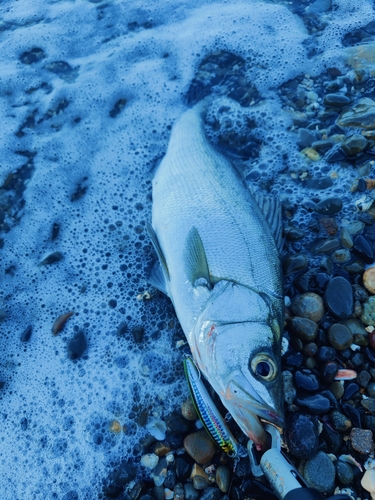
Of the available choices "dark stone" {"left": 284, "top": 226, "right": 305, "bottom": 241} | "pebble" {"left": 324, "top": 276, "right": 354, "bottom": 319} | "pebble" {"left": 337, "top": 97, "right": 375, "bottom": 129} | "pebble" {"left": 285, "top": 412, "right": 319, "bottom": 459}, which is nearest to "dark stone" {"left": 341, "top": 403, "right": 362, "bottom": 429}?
"pebble" {"left": 285, "top": 412, "right": 319, "bottom": 459}

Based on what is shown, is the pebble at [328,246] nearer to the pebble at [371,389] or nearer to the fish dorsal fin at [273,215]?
the fish dorsal fin at [273,215]

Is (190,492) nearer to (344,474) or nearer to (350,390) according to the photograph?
(344,474)

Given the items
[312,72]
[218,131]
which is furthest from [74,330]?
[312,72]

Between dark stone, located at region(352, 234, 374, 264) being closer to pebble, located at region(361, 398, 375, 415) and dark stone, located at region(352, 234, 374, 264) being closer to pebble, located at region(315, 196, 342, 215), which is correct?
pebble, located at region(315, 196, 342, 215)

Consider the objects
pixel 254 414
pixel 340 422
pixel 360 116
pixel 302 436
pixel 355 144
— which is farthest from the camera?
pixel 360 116

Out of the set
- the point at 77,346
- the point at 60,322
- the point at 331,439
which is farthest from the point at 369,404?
the point at 60,322
